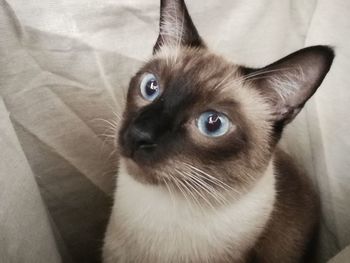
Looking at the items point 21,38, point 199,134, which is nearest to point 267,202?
point 199,134

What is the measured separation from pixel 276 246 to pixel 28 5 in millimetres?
932

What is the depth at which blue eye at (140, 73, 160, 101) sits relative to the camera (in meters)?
1.02

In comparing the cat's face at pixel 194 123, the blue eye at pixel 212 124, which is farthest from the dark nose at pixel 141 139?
the blue eye at pixel 212 124

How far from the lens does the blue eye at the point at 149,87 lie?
3.35ft

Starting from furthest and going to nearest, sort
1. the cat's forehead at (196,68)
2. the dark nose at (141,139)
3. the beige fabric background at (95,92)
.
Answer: the beige fabric background at (95,92) → the cat's forehead at (196,68) → the dark nose at (141,139)

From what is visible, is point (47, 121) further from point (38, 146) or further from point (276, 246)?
point (276, 246)

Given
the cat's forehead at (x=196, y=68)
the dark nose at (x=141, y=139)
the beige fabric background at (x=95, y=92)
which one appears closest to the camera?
the dark nose at (x=141, y=139)

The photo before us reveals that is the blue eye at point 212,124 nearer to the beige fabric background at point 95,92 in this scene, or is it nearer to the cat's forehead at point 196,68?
the cat's forehead at point 196,68

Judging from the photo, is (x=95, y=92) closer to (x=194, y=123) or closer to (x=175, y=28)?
(x=175, y=28)

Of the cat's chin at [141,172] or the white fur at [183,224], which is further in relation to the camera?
the white fur at [183,224]

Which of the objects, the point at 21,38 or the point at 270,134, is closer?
the point at 270,134

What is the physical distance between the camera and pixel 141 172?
95 cm

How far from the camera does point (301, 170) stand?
4.78ft

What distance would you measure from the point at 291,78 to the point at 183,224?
424mm
